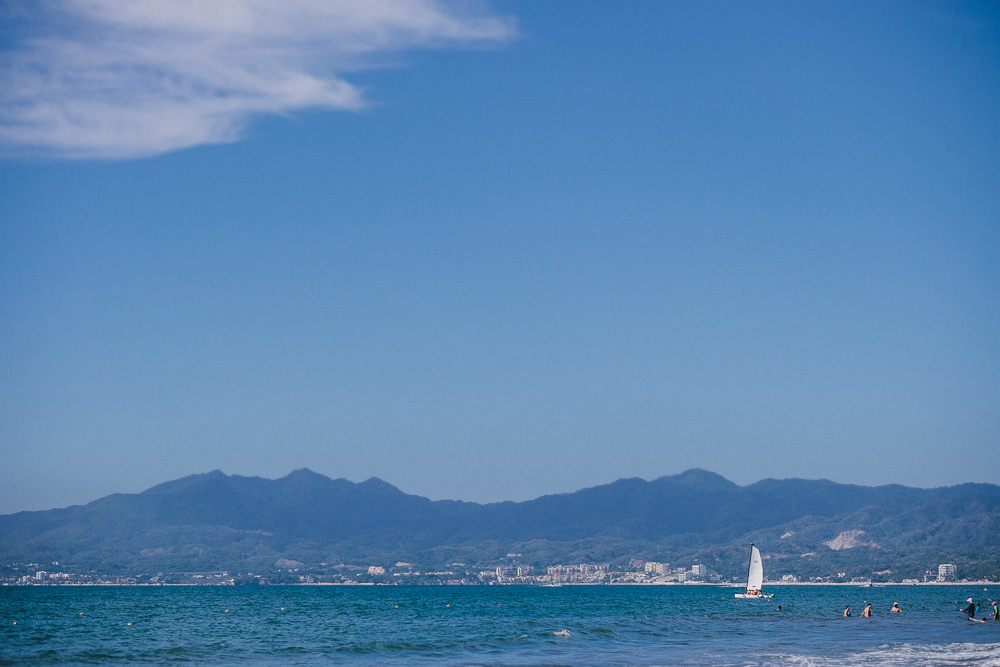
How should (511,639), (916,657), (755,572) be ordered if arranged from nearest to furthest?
(916,657) → (511,639) → (755,572)

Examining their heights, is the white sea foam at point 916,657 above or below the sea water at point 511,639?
above

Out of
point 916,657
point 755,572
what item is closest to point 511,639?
point 916,657

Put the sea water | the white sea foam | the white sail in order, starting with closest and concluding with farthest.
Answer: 1. the white sea foam
2. the sea water
3. the white sail

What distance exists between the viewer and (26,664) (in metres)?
46.0

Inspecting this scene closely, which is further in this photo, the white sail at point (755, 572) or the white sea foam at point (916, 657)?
the white sail at point (755, 572)

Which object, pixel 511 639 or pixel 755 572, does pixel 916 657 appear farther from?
pixel 755 572

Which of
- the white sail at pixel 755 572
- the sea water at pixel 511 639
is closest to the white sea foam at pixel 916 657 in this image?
the sea water at pixel 511 639

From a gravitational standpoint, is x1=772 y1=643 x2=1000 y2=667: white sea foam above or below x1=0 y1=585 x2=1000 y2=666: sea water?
above

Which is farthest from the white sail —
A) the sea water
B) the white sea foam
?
the white sea foam

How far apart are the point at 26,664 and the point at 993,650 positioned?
4899cm

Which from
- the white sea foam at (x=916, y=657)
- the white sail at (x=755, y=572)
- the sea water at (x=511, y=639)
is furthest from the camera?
the white sail at (x=755, y=572)

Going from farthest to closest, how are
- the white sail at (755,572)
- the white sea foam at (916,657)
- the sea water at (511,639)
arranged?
the white sail at (755,572), the sea water at (511,639), the white sea foam at (916,657)

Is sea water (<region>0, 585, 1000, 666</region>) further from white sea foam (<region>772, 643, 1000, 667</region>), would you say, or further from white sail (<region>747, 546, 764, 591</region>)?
white sail (<region>747, 546, 764, 591</region>)

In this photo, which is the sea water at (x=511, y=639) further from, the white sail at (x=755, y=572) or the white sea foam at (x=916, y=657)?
the white sail at (x=755, y=572)
